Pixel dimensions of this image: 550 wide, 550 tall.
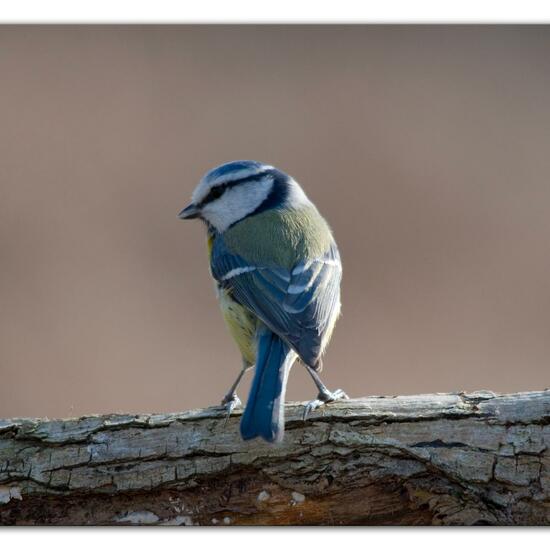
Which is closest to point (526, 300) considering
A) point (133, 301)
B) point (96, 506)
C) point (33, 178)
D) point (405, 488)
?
point (405, 488)

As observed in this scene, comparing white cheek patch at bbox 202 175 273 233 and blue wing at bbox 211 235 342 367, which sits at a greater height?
white cheek patch at bbox 202 175 273 233

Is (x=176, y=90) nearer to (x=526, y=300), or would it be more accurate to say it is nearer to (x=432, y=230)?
(x=432, y=230)

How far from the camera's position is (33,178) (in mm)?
2426

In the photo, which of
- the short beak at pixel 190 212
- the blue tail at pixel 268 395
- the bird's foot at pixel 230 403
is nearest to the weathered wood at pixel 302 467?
the bird's foot at pixel 230 403

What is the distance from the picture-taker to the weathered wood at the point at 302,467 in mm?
1758

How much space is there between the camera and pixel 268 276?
1.98 meters

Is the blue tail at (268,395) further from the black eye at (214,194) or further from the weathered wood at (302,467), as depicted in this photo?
the black eye at (214,194)

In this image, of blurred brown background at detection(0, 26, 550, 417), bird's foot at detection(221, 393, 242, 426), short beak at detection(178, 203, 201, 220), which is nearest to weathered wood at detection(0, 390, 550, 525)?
bird's foot at detection(221, 393, 242, 426)

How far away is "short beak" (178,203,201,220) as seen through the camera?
2.19 metres

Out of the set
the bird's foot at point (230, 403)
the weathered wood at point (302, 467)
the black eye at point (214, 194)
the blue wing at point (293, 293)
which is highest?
the black eye at point (214, 194)

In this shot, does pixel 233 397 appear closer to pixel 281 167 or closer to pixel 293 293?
pixel 293 293

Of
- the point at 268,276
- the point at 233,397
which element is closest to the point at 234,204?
the point at 268,276

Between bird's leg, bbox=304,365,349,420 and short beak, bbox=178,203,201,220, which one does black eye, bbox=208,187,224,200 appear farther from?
bird's leg, bbox=304,365,349,420

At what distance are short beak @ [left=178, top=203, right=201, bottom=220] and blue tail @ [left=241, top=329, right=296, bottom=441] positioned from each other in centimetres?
52
